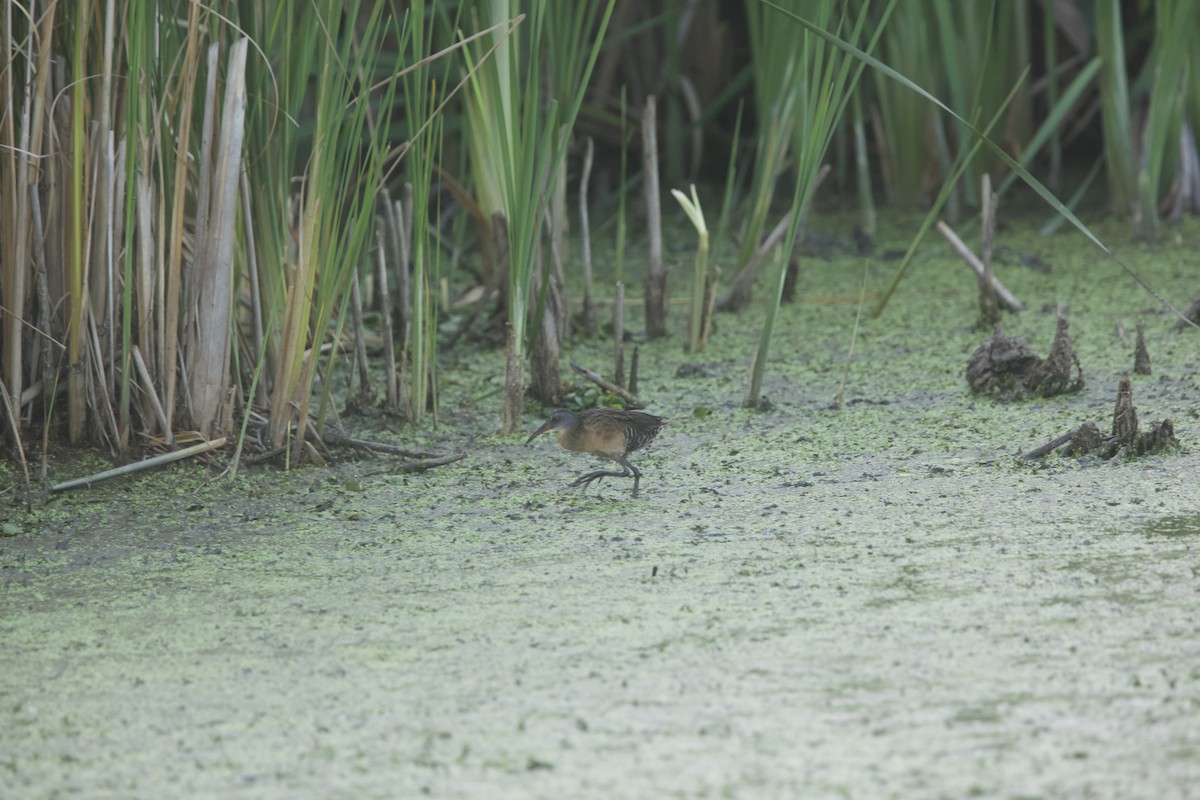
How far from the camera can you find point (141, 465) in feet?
8.40

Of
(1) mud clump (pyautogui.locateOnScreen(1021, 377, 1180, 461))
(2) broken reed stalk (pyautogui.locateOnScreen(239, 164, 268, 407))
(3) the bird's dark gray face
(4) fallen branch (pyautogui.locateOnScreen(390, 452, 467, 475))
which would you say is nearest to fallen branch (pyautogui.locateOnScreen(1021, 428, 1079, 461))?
(1) mud clump (pyautogui.locateOnScreen(1021, 377, 1180, 461))

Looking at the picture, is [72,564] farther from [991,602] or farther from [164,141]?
[991,602]

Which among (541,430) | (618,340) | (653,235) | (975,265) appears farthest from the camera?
(975,265)

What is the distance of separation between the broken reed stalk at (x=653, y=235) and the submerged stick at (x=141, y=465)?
1.40 meters

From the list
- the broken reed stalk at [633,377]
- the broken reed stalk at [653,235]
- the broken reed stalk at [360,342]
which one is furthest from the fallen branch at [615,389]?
the broken reed stalk at [653,235]

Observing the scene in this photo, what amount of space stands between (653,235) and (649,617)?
1.92m

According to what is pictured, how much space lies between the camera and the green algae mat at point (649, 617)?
59.3 inches

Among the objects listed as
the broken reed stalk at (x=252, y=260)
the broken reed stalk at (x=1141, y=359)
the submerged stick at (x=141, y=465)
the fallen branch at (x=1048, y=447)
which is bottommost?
the submerged stick at (x=141, y=465)

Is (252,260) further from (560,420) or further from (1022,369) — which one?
(1022,369)

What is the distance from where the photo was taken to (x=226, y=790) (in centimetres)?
147

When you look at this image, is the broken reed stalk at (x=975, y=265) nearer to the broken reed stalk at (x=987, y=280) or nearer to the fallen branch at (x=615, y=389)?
the broken reed stalk at (x=987, y=280)

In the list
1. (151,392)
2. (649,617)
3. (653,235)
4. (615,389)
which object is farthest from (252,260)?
(653,235)

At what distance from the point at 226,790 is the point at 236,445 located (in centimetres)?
137

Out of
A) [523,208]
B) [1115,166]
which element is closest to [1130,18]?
[1115,166]
